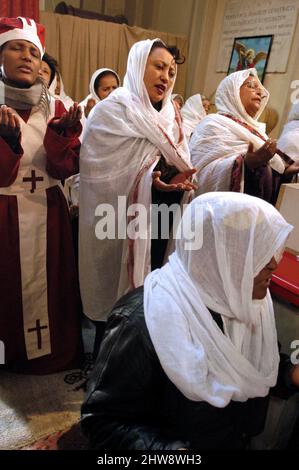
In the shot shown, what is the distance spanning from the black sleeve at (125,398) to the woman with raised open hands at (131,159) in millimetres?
815

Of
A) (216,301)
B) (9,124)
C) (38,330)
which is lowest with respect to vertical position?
(38,330)

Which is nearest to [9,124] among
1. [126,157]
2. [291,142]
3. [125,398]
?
[126,157]

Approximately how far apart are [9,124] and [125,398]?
1.09 m

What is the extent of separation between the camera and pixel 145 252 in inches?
66.7

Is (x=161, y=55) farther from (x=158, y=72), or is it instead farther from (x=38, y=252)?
(x=38, y=252)

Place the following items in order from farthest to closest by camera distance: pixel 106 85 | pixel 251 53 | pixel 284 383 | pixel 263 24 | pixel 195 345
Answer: pixel 251 53, pixel 263 24, pixel 106 85, pixel 284 383, pixel 195 345

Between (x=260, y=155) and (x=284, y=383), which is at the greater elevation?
(x=260, y=155)

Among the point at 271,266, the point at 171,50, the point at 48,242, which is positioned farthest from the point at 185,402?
the point at 171,50

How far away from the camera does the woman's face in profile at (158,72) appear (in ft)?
5.45

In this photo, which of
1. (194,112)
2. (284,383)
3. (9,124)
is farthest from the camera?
(194,112)

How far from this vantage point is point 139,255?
168 cm

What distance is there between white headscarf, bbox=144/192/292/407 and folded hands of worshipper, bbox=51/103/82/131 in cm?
80

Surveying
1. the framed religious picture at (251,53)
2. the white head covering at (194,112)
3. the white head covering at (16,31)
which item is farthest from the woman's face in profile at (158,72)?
the framed religious picture at (251,53)

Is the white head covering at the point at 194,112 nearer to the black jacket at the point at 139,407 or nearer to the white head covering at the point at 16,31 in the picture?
the white head covering at the point at 16,31
